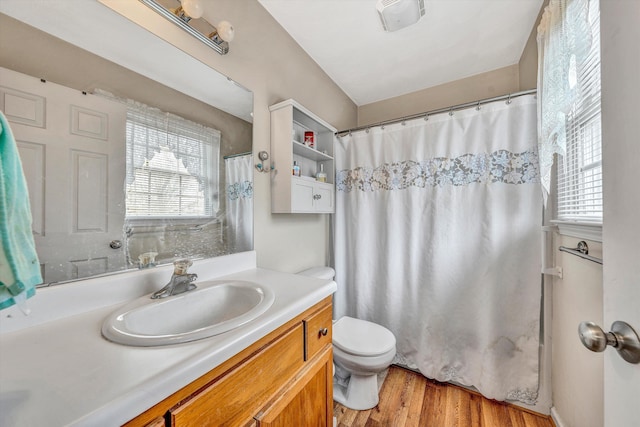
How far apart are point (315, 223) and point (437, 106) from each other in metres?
1.52

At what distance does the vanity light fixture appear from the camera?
36.9 inches

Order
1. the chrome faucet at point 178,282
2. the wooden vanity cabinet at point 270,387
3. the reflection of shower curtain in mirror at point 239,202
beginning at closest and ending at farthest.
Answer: the wooden vanity cabinet at point 270,387
the chrome faucet at point 178,282
the reflection of shower curtain in mirror at point 239,202

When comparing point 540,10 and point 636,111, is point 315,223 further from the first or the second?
point 540,10

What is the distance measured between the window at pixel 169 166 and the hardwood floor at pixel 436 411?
143 cm

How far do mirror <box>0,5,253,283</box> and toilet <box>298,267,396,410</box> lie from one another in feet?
2.91

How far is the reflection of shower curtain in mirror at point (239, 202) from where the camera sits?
120cm

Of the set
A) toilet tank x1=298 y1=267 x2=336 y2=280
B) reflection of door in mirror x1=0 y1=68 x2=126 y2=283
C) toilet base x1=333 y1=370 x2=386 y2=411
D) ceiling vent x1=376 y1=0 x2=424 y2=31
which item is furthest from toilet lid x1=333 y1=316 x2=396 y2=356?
ceiling vent x1=376 y1=0 x2=424 y2=31

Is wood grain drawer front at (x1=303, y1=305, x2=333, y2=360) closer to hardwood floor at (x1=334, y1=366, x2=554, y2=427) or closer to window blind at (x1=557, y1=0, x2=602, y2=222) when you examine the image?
hardwood floor at (x1=334, y1=366, x2=554, y2=427)

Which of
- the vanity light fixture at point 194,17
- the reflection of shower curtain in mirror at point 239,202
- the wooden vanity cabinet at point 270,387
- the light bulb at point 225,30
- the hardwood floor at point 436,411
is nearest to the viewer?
the wooden vanity cabinet at point 270,387

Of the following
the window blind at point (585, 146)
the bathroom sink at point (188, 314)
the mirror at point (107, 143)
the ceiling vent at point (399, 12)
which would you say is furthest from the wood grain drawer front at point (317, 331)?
the ceiling vent at point (399, 12)

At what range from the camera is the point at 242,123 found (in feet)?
4.12

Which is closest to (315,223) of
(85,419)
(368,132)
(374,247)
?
(374,247)

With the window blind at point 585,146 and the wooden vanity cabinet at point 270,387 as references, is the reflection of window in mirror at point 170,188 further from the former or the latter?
the window blind at point 585,146

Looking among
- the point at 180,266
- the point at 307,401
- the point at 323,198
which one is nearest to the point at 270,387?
the point at 307,401
